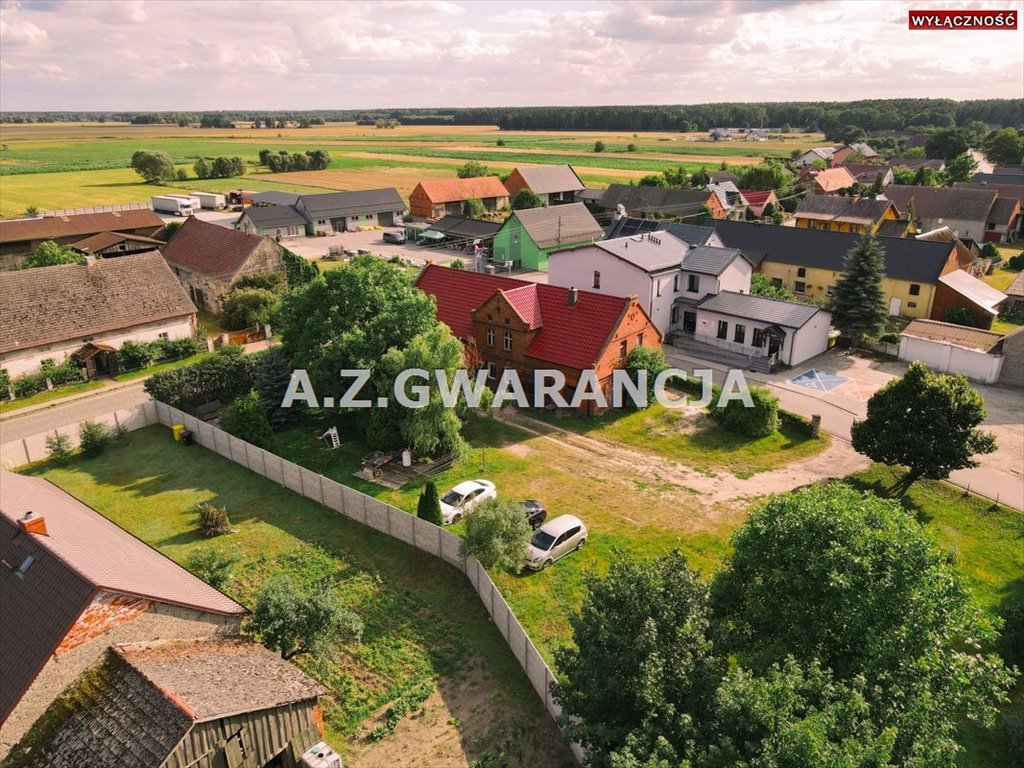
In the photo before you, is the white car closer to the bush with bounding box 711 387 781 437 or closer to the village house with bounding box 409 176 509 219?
the bush with bounding box 711 387 781 437

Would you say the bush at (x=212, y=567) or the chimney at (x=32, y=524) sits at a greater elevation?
the chimney at (x=32, y=524)

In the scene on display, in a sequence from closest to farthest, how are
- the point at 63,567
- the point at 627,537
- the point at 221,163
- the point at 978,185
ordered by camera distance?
1. the point at 63,567
2. the point at 627,537
3. the point at 978,185
4. the point at 221,163

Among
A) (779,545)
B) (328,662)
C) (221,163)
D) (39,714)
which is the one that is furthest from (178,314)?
(221,163)

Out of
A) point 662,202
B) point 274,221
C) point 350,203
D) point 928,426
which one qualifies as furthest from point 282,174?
point 928,426

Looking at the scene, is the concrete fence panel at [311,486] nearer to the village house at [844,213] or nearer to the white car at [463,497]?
the white car at [463,497]

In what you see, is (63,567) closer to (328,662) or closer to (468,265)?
(328,662)

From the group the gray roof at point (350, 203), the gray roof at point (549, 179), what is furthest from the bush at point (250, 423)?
the gray roof at point (549, 179)

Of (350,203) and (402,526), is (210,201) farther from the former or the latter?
(402,526)
